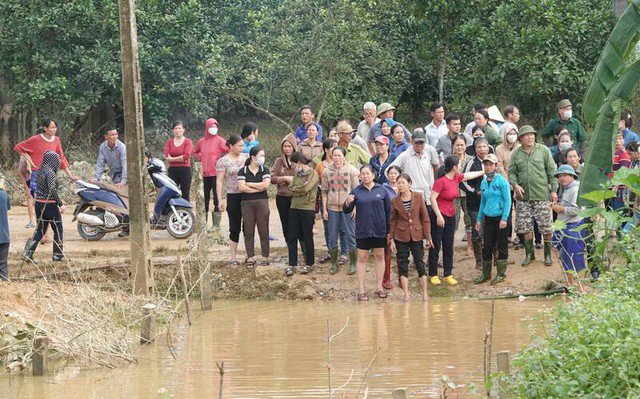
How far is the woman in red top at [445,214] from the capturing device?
15.7m

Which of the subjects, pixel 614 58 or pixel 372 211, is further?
pixel 372 211

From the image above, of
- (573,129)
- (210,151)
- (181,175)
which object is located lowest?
(181,175)

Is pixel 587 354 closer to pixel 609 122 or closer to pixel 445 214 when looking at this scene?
pixel 609 122

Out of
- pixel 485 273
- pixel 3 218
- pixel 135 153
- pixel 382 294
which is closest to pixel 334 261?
pixel 382 294

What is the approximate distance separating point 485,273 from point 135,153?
486cm

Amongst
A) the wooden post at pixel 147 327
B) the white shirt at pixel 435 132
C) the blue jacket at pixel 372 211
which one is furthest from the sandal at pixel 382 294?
the wooden post at pixel 147 327

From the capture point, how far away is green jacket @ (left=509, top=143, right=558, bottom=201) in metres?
15.9

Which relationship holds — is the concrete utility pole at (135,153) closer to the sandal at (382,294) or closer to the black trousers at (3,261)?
the black trousers at (3,261)

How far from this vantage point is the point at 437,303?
15.6 m

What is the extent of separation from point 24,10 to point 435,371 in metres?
14.7

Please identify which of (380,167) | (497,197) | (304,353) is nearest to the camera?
(304,353)

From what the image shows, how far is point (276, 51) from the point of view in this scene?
2406cm

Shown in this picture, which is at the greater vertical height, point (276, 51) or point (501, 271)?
point (276, 51)

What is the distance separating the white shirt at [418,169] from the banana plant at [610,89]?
Result: 16.4 feet
